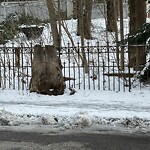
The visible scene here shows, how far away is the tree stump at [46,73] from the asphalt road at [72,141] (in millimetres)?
2956

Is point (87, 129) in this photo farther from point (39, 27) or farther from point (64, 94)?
point (39, 27)

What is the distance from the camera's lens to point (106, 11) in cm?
1477

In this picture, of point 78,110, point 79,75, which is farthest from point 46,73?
point 78,110

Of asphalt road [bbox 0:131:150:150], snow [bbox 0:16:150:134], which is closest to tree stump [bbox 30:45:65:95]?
snow [bbox 0:16:150:134]

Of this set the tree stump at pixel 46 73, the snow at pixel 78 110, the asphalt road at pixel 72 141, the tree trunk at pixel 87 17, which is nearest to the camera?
the asphalt road at pixel 72 141

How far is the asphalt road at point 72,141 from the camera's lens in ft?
20.9

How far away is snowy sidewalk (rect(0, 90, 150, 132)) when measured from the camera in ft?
25.9

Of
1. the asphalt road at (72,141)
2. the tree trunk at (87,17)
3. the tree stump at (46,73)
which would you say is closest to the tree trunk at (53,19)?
the tree trunk at (87,17)

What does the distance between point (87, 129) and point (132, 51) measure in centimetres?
415

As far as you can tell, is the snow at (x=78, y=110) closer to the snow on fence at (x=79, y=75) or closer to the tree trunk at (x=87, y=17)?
the snow on fence at (x=79, y=75)

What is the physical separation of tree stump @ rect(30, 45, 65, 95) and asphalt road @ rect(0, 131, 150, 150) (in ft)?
9.70

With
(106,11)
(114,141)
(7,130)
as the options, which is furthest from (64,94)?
(106,11)

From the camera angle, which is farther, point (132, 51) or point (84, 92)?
point (132, 51)

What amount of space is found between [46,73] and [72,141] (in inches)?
147
